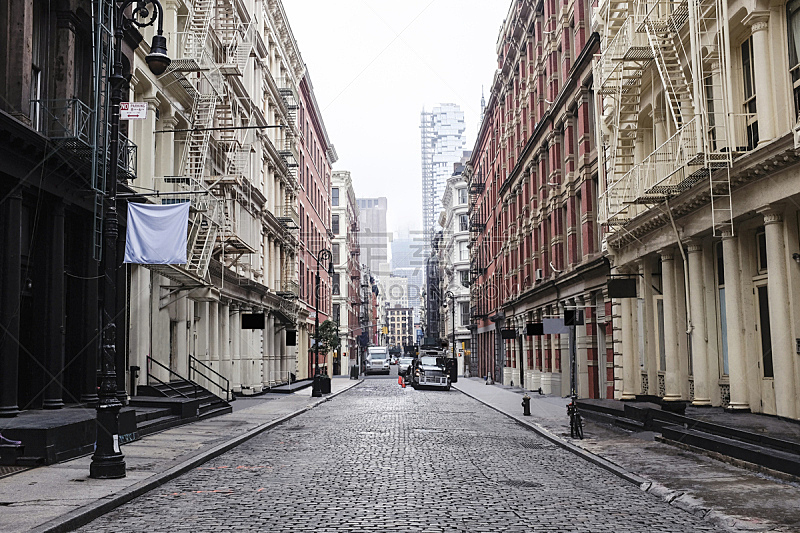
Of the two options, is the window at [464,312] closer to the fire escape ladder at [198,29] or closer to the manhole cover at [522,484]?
the fire escape ladder at [198,29]

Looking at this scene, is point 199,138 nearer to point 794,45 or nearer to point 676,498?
point 794,45

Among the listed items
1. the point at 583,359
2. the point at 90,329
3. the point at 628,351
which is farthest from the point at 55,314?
the point at 583,359

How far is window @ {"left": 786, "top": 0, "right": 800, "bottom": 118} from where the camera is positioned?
14586 mm

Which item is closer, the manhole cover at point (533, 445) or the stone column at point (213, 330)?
the manhole cover at point (533, 445)

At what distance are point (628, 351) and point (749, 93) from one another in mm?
10326

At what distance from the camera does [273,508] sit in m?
9.85

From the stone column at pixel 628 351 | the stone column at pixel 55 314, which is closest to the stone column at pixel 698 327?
the stone column at pixel 628 351

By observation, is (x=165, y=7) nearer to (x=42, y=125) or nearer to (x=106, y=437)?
(x=42, y=125)

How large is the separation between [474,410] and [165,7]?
18080 millimetres

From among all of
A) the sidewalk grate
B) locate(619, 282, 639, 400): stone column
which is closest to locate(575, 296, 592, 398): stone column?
locate(619, 282, 639, 400): stone column

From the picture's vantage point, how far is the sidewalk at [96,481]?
894 centimetres

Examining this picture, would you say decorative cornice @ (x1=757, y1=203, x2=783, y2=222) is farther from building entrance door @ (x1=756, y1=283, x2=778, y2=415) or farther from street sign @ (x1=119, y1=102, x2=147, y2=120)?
street sign @ (x1=119, y1=102, x2=147, y2=120)

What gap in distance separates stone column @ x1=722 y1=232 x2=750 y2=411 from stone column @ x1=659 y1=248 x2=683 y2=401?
3421 mm

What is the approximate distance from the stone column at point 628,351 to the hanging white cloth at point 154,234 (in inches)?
587
